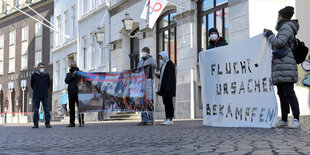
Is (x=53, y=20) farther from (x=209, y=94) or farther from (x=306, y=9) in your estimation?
(x=209, y=94)

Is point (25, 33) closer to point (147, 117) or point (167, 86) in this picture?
point (147, 117)

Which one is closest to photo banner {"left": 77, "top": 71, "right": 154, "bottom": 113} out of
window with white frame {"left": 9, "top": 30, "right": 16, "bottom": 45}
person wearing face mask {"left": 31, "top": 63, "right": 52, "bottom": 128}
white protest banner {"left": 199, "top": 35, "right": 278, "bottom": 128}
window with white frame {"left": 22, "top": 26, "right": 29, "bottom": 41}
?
person wearing face mask {"left": 31, "top": 63, "right": 52, "bottom": 128}

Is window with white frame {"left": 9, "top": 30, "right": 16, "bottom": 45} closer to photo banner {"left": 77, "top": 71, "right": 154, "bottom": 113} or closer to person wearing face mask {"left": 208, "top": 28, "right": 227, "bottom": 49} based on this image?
photo banner {"left": 77, "top": 71, "right": 154, "bottom": 113}

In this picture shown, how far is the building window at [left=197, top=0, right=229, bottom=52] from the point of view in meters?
18.2

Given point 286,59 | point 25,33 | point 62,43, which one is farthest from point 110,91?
point 25,33

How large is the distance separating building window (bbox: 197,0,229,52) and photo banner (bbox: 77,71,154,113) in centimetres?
601

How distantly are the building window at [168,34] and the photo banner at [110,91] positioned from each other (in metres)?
8.59

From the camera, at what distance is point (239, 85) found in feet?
32.0

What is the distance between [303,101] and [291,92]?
25.6 feet

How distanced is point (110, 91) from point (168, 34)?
947 cm

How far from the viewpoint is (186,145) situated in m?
5.68

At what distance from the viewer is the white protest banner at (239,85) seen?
29.6 ft

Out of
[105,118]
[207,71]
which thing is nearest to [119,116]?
[105,118]

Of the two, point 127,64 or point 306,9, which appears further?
point 127,64
